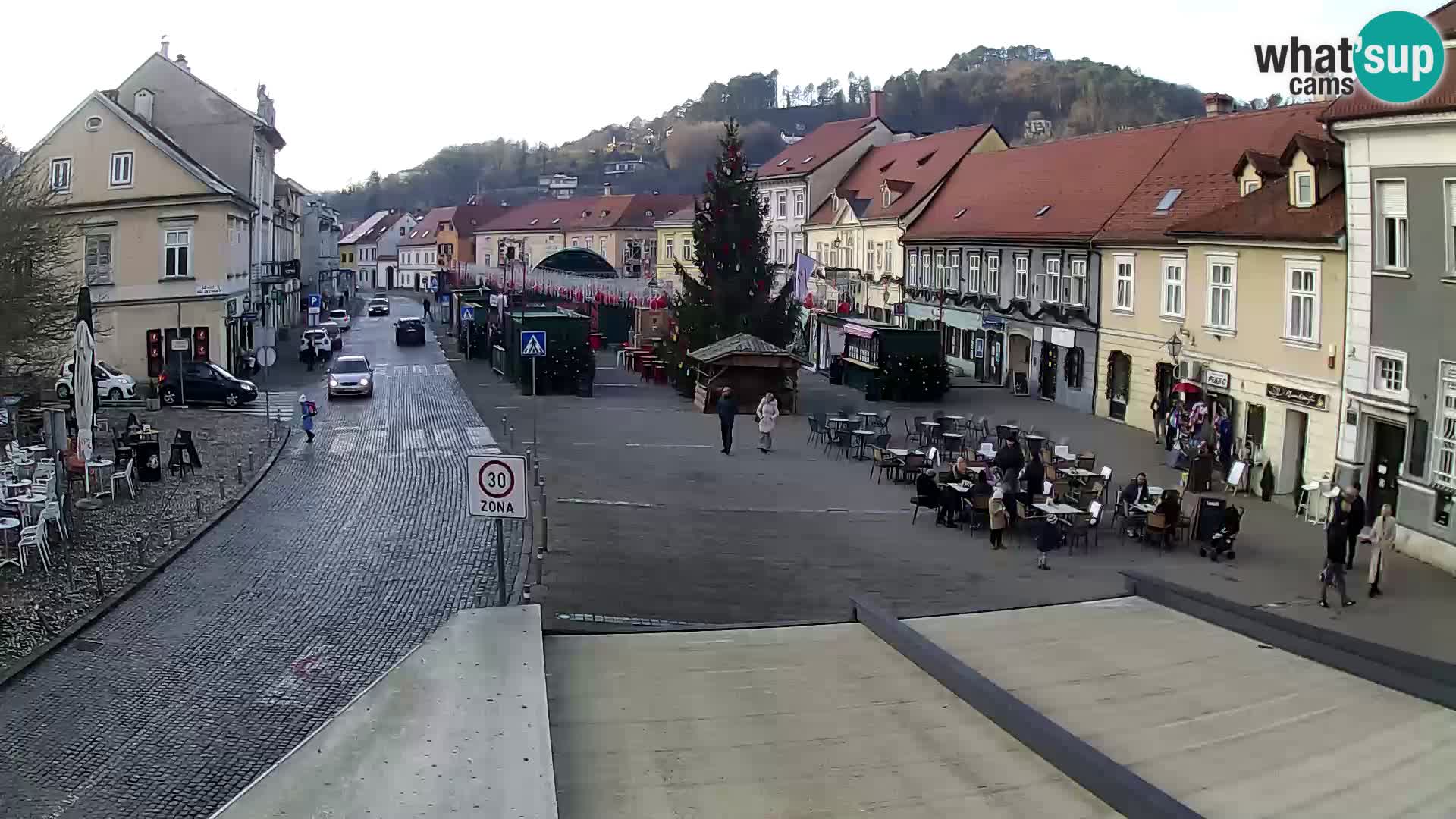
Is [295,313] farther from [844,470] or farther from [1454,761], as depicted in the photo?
[1454,761]

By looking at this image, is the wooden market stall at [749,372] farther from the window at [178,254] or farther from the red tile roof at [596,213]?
the red tile roof at [596,213]

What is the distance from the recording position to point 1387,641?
15.1 metres

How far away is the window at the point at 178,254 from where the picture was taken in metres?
45.0

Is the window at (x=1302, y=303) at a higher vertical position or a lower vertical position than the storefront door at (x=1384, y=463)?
higher

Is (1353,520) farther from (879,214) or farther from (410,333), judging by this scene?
(410,333)

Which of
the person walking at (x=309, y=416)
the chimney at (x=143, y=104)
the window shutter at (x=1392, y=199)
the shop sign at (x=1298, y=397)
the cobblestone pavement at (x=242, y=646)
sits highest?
the chimney at (x=143, y=104)

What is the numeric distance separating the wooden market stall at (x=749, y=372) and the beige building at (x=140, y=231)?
1799cm

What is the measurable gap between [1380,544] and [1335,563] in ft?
3.53

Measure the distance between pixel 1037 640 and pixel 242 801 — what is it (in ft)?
20.5

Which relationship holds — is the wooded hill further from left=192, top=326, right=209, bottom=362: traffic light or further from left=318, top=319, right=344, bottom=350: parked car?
left=192, top=326, right=209, bottom=362: traffic light

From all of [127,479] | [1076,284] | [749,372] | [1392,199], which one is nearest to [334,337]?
[749,372]

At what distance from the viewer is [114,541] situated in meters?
20.1

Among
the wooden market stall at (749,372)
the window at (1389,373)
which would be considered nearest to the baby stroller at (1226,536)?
the window at (1389,373)

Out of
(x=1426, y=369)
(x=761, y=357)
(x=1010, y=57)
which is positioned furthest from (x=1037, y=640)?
(x=1010, y=57)
